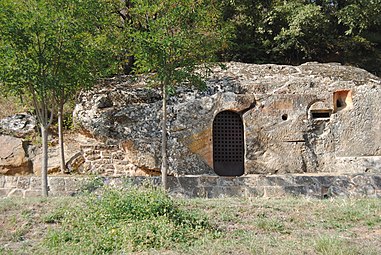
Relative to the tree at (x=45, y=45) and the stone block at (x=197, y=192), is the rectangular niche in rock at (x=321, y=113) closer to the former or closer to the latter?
the stone block at (x=197, y=192)

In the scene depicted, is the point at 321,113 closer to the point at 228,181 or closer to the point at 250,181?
the point at 250,181

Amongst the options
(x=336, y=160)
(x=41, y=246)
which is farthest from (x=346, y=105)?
(x=41, y=246)

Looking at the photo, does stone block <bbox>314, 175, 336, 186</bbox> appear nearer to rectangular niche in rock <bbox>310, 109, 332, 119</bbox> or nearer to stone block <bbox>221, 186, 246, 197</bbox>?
stone block <bbox>221, 186, 246, 197</bbox>

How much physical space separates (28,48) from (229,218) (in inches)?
240

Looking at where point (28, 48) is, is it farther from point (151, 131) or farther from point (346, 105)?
point (346, 105)

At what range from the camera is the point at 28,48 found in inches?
369

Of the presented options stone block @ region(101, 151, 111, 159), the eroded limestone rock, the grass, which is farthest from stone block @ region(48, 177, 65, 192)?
the grass

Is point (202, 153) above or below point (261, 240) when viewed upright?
above

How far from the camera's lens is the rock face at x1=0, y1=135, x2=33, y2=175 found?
41.0 ft

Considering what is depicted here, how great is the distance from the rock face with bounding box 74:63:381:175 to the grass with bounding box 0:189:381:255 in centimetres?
463

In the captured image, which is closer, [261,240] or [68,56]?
[261,240]

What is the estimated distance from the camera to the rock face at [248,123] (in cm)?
1176

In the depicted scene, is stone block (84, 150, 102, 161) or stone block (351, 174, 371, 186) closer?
stone block (351, 174, 371, 186)

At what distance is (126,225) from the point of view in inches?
214
